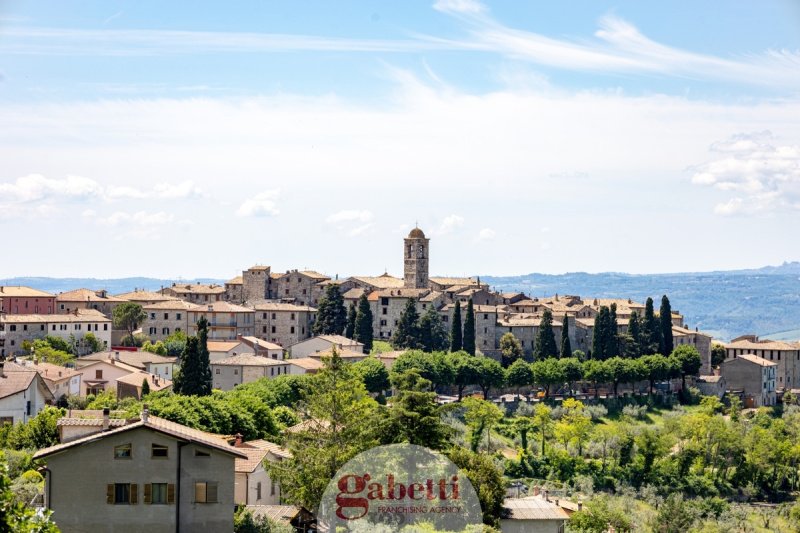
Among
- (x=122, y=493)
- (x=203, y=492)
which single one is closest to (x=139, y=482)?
(x=122, y=493)

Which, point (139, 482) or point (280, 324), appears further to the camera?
point (280, 324)

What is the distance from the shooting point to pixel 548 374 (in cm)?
8588

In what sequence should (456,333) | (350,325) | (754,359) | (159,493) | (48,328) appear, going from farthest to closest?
(754,359), (350,325), (456,333), (48,328), (159,493)

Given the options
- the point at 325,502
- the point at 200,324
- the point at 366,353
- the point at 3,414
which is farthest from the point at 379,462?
the point at 366,353

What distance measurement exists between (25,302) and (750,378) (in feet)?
181

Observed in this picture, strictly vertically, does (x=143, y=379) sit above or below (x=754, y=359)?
above

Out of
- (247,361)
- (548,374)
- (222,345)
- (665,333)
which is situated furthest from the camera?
(665,333)

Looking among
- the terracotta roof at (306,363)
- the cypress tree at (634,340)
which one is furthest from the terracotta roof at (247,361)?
the cypress tree at (634,340)

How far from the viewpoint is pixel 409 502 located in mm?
30000

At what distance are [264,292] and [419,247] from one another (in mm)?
14626

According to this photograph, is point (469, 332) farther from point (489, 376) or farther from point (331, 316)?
point (331, 316)

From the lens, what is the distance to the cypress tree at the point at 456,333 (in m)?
89.4

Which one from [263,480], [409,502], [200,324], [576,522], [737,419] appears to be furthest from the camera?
[737,419]

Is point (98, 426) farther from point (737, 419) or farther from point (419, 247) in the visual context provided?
point (419, 247)
